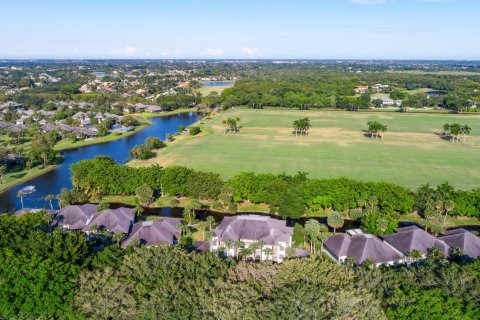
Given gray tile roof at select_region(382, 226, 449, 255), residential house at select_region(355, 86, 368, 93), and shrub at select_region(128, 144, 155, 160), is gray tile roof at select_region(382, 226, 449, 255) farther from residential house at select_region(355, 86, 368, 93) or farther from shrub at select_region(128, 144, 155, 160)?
residential house at select_region(355, 86, 368, 93)

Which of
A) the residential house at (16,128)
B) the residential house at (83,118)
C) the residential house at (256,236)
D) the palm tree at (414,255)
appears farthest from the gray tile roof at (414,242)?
the residential house at (16,128)

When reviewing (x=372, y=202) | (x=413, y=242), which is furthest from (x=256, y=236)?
(x=372, y=202)

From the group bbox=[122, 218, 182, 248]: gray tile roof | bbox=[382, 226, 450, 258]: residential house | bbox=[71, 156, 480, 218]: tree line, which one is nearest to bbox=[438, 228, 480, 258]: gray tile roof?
bbox=[382, 226, 450, 258]: residential house

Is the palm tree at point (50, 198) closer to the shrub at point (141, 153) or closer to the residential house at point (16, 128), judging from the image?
the shrub at point (141, 153)

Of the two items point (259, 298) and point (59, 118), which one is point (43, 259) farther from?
point (59, 118)

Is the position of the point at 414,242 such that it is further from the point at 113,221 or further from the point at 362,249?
the point at 113,221

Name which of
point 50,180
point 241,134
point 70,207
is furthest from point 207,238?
point 241,134
